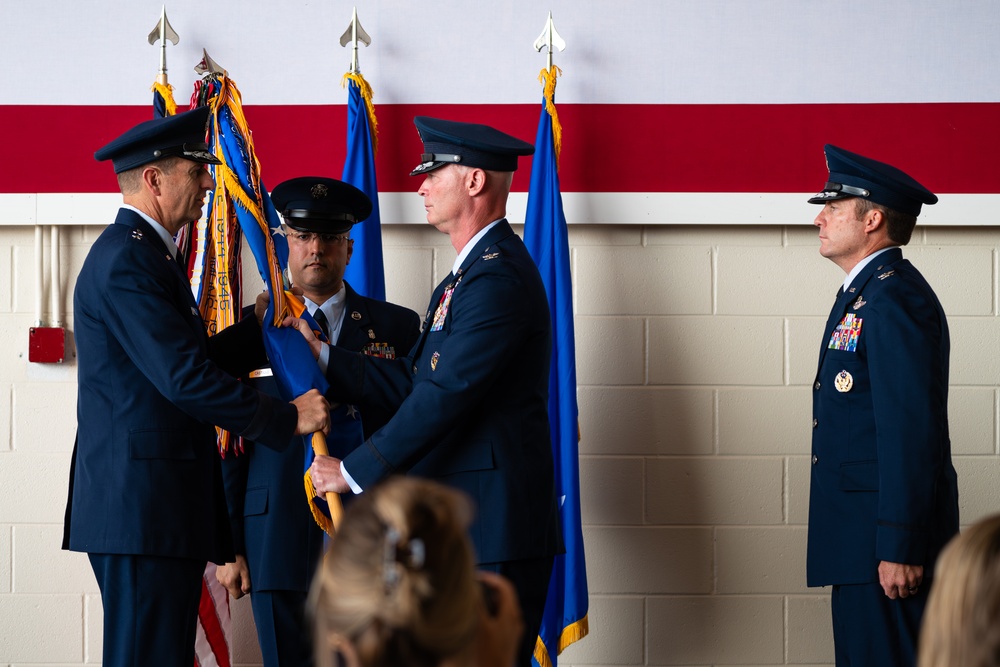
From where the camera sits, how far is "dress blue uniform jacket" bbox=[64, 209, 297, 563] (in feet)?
7.07

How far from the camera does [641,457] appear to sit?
10.5 feet

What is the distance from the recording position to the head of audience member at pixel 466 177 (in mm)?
2369

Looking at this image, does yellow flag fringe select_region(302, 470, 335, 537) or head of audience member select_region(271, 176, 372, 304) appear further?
head of audience member select_region(271, 176, 372, 304)

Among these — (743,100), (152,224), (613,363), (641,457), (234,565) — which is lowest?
(234,565)

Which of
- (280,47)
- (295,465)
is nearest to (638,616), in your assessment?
(295,465)

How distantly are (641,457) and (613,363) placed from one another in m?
0.30

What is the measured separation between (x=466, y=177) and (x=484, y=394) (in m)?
0.52

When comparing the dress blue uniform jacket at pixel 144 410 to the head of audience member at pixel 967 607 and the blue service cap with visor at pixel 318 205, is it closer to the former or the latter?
the blue service cap with visor at pixel 318 205

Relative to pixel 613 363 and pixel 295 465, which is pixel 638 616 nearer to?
pixel 613 363

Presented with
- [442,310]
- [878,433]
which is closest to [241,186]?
[442,310]

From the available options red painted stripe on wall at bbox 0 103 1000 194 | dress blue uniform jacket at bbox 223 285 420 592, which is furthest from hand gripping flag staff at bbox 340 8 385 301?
dress blue uniform jacket at bbox 223 285 420 592

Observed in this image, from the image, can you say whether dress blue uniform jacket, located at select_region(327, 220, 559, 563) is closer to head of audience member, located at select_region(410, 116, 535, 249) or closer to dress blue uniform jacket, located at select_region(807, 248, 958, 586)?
head of audience member, located at select_region(410, 116, 535, 249)

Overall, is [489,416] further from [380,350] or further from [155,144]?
[155,144]

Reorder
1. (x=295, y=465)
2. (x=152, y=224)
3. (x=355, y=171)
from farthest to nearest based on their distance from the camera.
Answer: (x=355, y=171) → (x=295, y=465) → (x=152, y=224)
